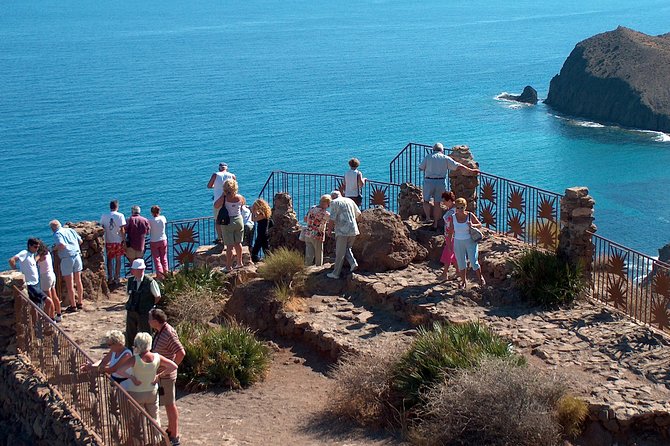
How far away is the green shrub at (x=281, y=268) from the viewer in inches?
746

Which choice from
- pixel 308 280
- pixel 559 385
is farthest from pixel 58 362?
pixel 559 385

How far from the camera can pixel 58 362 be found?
1533 centimetres

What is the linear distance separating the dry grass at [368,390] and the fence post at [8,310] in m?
5.94

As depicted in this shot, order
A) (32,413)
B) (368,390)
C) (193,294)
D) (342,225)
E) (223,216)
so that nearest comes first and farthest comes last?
(368,390) < (32,413) < (193,294) < (342,225) < (223,216)

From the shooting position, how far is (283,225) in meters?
25.1

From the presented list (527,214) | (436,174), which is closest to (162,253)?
(436,174)

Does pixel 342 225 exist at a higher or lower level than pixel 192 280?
higher

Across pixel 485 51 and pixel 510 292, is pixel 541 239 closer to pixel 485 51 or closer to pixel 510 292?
pixel 510 292

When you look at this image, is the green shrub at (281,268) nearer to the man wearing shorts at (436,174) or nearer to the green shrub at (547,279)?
the man wearing shorts at (436,174)

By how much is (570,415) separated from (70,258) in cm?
1039

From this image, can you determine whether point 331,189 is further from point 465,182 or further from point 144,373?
point 144,373

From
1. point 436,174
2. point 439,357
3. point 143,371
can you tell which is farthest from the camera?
point 436,174

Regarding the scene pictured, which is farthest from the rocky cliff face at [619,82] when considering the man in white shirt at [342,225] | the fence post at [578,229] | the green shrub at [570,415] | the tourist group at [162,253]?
the green shrub at [570,415]

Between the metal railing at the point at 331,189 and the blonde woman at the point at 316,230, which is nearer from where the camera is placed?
the blonde woman at the point at 316,230
